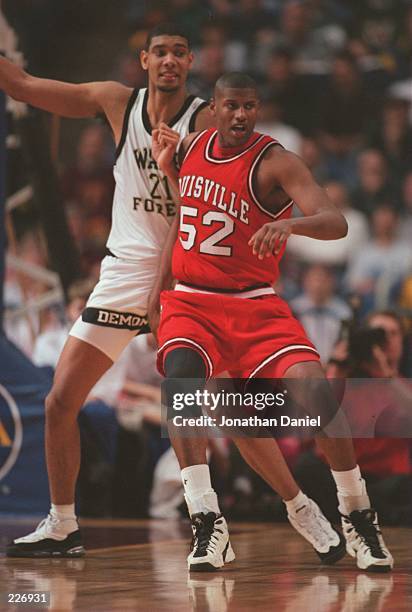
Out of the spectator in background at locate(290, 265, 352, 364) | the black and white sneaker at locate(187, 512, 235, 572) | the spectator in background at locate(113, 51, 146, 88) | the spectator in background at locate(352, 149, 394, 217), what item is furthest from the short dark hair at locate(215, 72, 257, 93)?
the spectator in background at locate(113, 51, 146, 88)

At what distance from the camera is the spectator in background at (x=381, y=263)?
1038 cm

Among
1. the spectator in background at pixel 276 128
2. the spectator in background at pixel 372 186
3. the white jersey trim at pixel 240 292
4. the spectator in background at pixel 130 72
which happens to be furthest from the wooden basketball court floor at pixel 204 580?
the spectator in background at pixel 130 72

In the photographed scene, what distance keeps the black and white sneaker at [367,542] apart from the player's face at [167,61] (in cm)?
205

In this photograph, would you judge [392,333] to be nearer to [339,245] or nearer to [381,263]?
[381,263]

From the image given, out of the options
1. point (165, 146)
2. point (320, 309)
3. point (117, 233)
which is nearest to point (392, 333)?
point (320, 309)

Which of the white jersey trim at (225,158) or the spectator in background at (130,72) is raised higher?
the spectator in background at (130,72)

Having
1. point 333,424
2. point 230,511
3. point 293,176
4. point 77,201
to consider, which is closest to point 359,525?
point 333,424

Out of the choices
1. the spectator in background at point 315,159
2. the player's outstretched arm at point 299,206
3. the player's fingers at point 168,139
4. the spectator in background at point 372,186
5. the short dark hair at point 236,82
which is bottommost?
the player's outstretched arm at point 299,206

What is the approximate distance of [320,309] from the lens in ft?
32.2

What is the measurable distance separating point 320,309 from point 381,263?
1.10m

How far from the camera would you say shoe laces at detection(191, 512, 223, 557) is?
15.9 ft

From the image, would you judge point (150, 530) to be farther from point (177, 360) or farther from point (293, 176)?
point (293, 176)

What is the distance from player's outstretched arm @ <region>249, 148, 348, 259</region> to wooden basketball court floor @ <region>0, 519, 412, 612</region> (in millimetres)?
1229

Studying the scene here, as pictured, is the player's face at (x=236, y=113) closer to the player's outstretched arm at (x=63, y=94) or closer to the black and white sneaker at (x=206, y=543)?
the player's outstretched arm at (x=63, y=94)
